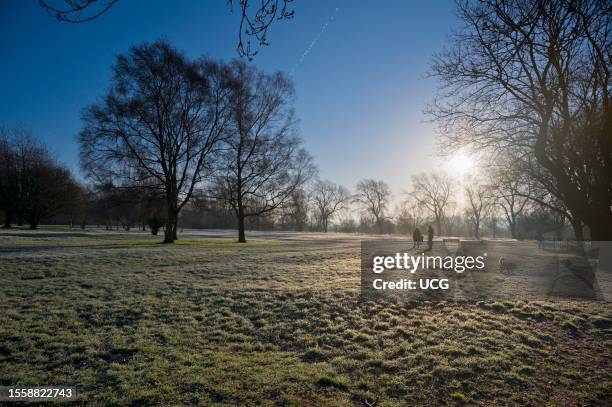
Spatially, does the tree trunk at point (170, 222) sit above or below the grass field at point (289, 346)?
above

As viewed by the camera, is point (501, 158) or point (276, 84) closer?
point (501, 158)

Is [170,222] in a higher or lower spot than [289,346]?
higher

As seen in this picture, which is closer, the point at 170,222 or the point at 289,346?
the point at 289,346

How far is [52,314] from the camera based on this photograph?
6250 millimetres

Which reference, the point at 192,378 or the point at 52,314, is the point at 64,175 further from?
the point at 192,378

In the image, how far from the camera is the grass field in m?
3.68

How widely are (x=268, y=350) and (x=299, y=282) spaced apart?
4.73 meters

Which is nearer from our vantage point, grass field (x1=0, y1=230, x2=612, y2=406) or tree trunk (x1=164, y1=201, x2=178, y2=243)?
grass field (x1=0, y1=230, x2=612, y2=406)

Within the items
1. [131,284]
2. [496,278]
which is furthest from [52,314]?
[496,278]

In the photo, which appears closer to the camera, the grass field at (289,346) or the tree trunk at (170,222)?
the grass field at (289,346)

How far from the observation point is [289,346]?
16.8 ft

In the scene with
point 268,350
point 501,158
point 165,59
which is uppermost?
point 165,59

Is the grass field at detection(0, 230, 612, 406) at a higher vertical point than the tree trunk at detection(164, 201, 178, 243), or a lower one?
lower

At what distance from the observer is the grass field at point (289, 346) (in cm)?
368
